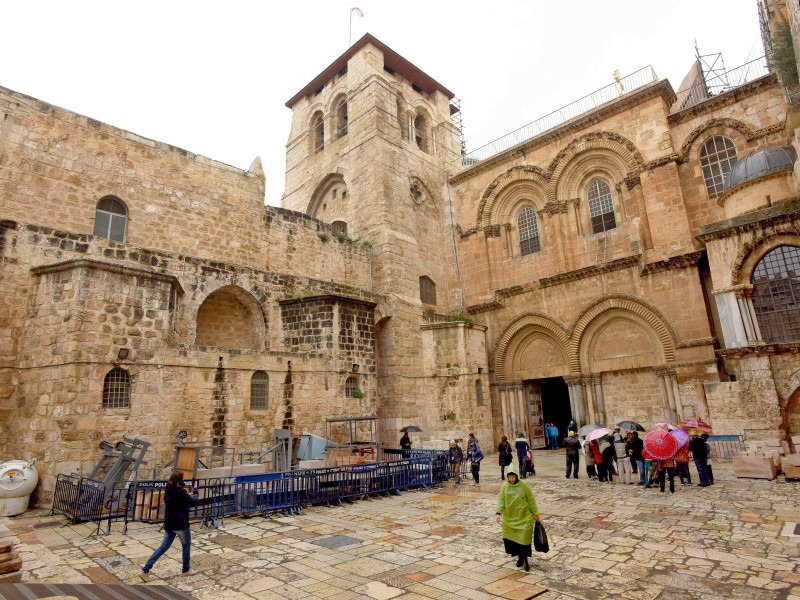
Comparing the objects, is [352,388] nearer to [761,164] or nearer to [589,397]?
[589,397]

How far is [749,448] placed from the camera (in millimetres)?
13328

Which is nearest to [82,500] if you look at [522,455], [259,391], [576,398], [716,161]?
[259,391]

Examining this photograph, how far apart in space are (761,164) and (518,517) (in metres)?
14.7

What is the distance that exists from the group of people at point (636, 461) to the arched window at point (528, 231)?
9.68 m

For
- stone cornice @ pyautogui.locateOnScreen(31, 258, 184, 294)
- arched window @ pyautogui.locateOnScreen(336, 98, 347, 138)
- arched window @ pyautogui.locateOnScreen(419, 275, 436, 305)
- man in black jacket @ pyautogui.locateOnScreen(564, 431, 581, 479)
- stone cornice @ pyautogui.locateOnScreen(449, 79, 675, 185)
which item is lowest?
man in black jacket @ pyautogui.locateOnScreen(564, 431, 581, 479)

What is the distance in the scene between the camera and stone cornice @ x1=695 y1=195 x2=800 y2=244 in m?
13.7

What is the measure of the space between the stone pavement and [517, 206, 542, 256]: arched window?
41.2 feet

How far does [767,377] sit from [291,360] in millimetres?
13470

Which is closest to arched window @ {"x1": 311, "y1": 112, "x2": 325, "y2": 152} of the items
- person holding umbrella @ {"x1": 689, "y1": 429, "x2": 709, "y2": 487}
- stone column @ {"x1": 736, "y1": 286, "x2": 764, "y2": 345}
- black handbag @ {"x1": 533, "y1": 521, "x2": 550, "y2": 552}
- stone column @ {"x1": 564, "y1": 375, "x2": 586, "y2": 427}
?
stone column @ {"x1": 564, "y1": 375, "x2": 586, "y2": 427}

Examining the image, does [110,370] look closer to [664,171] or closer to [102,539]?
[102,539]

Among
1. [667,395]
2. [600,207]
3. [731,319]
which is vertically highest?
[600,207]

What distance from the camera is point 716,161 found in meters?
16.8

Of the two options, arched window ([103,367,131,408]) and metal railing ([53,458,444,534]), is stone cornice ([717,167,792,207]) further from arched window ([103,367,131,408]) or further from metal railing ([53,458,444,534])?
arched window ([103,367,131,408])

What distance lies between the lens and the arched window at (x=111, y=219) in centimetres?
1402
